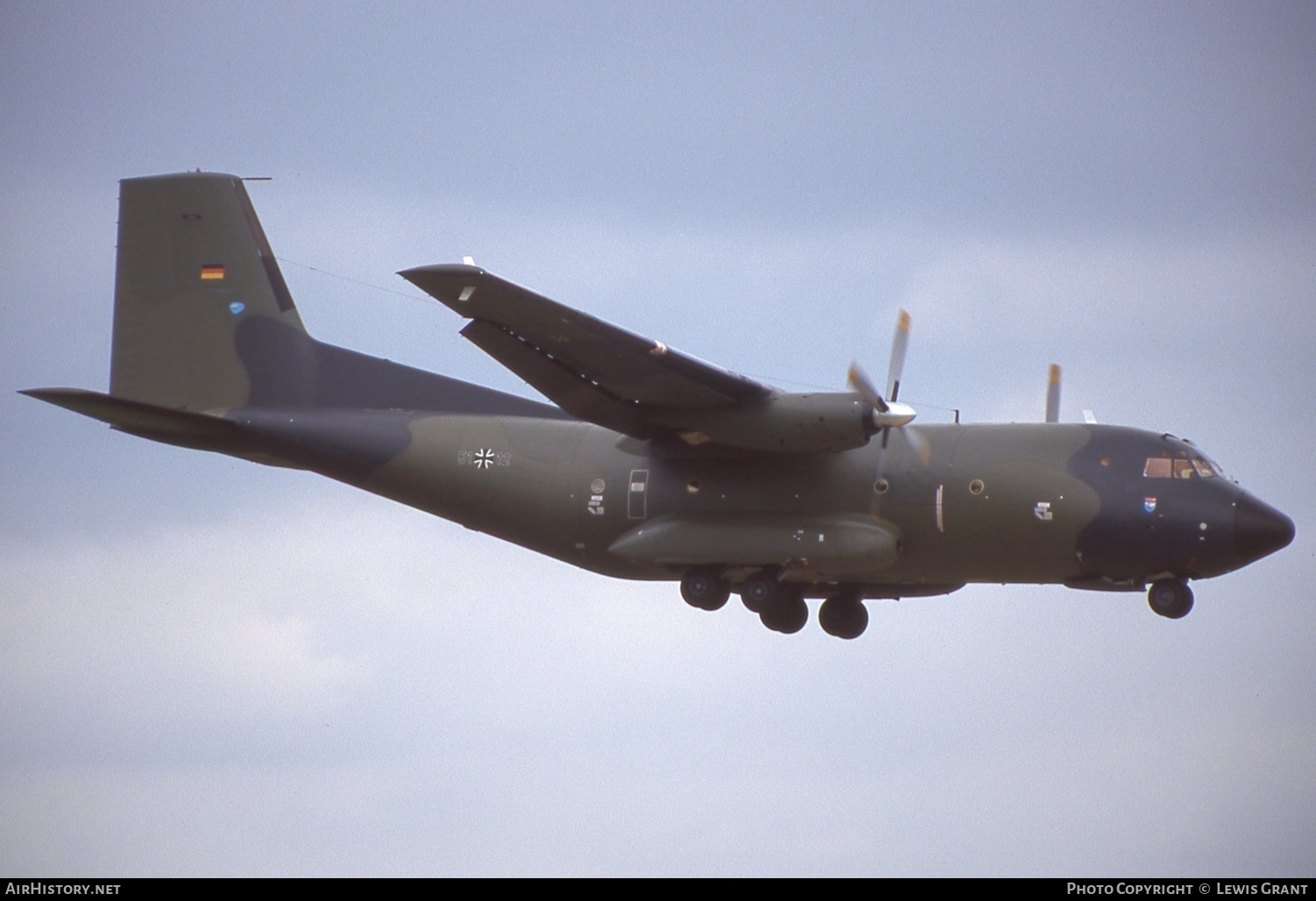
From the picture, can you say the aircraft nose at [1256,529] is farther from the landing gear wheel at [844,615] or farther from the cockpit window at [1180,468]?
the landing gear wheel at [844,615]

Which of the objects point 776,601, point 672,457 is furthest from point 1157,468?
point 672,457

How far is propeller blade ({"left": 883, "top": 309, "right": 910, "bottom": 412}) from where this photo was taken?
2395cm

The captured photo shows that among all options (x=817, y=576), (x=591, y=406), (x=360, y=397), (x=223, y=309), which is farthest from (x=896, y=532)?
(x=223, y=309)

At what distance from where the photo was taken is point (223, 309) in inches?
1062

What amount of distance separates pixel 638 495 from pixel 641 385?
2004 mm

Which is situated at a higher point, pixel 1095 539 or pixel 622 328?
pixel 622 328

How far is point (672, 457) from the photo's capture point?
24188 mm

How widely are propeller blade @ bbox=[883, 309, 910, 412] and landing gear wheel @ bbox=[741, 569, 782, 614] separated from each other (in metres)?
2.94

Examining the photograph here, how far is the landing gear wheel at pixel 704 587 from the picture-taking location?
2409cm

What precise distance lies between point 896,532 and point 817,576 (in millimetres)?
1544

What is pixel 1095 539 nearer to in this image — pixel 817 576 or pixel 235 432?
pixel 817 576
